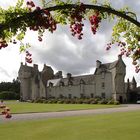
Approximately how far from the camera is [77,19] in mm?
6273

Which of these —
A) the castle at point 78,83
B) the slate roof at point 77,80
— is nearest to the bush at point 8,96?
the castle at point 78,83

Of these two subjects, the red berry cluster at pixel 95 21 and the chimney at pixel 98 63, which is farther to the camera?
the chimney at pixel 98 63

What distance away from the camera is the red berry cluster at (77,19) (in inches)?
245

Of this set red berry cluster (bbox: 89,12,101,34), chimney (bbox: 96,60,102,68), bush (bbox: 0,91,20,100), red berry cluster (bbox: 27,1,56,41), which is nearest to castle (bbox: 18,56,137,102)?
chimney (bbox: 96,60,102,68)

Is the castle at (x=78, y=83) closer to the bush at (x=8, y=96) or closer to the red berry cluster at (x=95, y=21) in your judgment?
the bush at (x=8, y=96)

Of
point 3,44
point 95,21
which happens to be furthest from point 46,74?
point 3,44

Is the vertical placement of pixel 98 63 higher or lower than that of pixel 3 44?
higher

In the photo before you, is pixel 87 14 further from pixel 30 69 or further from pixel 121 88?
pixel 30 69

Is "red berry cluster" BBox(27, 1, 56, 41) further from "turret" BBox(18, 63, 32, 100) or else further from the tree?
"turret" BBox(18, 63, 32, 100)

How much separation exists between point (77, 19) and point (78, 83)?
312ft

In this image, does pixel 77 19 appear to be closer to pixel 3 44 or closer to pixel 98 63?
pixel 3 44

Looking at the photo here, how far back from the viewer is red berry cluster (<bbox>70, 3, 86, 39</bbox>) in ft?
20.4

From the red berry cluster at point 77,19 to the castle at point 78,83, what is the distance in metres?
82.7

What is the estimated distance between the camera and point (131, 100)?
299 feet
